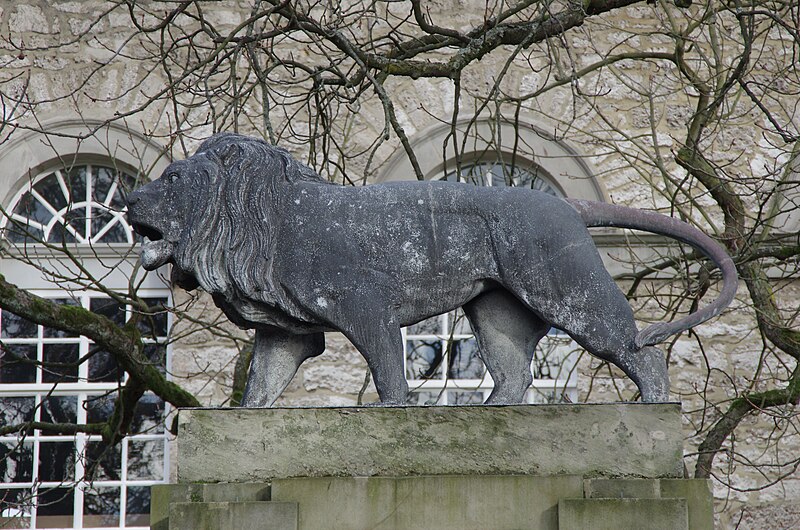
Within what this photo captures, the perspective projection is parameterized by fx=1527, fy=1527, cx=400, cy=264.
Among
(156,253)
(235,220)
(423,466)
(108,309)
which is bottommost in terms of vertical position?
(423,466)

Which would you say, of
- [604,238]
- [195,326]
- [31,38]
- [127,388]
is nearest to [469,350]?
[604,238]

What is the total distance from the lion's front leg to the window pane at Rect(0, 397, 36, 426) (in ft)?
16.6

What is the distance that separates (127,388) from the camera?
8359 millimetres

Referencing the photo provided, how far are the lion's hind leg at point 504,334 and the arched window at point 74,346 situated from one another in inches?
189

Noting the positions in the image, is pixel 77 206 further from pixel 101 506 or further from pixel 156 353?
pixel 101 506

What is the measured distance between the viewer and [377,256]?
205 inches

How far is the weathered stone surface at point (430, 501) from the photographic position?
193 inches

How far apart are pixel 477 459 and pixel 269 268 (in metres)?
0.96

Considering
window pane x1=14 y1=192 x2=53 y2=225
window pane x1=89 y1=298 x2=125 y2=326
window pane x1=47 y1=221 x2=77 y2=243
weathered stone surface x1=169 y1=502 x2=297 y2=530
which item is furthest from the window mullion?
weathered stone surface x1=169 y1=502 x2=297 y2=530

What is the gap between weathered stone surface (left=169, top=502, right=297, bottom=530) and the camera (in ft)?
16.0

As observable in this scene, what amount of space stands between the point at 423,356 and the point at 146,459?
193cm

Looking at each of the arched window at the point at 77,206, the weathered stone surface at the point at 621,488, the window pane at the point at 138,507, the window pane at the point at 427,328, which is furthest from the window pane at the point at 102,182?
the weathered stone surface at the point at 621,488

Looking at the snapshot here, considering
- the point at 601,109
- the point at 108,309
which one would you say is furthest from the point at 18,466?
the point at 601,109

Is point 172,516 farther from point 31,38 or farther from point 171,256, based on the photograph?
point 31,38
